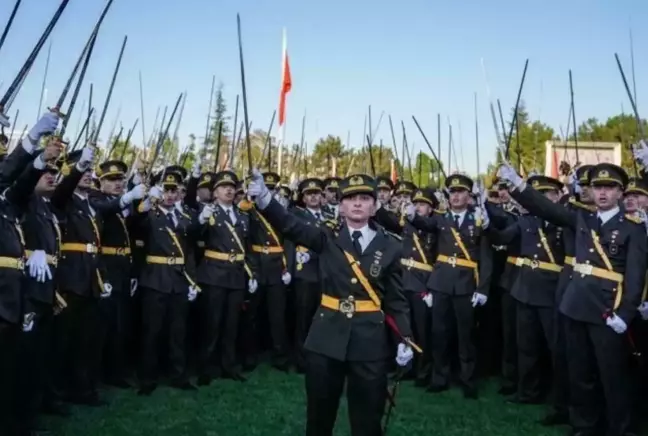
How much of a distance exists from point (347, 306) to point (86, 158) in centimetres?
278

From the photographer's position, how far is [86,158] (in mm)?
6363

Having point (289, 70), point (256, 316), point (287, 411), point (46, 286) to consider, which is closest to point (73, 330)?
point (46, 286)

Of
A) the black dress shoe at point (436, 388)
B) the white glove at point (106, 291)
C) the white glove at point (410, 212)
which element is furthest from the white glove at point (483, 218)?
the white glove at point (106, 291)

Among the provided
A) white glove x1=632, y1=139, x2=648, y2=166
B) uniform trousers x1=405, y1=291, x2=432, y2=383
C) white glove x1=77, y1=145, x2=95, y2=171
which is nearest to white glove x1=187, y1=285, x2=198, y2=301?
white glove x1=77, y1=145, x2=95, y2=171

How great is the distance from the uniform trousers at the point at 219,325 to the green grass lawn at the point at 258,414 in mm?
307

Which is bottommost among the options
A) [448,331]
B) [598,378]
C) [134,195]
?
[598,378]

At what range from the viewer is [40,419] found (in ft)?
22.1

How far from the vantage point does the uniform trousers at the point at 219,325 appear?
28.7 feet

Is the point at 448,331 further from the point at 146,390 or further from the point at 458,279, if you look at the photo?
the point at 146,390

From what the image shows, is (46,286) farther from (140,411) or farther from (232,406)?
(232,406)

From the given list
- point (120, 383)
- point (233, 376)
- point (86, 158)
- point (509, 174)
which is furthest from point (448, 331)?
point (86, 158)

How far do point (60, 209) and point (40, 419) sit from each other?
198 cm

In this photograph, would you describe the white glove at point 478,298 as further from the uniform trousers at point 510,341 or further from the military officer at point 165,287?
Result: the military officer at point 165,287

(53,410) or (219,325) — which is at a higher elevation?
(219,325)
